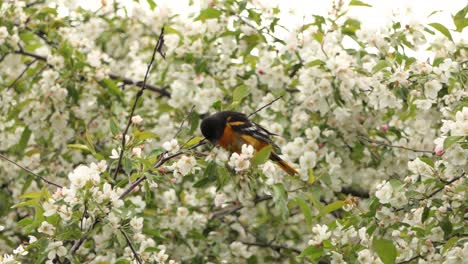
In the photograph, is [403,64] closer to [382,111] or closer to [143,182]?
[382,111]

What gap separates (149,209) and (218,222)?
1.52 feet

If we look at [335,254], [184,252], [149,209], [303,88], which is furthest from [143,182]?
[149,209]

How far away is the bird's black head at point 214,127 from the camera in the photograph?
151 inches

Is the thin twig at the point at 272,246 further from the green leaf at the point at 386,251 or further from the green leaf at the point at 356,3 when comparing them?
the green leaf at the point at 386,251

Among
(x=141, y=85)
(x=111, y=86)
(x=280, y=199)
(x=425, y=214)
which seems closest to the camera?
(x=280, y=199)

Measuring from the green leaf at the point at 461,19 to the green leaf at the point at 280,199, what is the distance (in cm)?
149

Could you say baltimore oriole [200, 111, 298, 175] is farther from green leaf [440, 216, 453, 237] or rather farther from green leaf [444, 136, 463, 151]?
green leaf [444, 136, 463, 151]

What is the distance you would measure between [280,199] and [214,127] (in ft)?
3.96

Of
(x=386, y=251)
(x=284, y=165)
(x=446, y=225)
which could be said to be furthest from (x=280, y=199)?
(x=284, y=165)

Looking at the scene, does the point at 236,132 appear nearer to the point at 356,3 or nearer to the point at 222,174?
the point at 356,3

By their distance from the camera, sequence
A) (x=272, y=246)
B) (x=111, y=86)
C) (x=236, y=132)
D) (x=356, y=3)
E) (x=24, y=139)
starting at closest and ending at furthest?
(x=356, y=3), (x=236, y=132), (x=24, y=139), (x=111, y=86), (x=272, y=246)

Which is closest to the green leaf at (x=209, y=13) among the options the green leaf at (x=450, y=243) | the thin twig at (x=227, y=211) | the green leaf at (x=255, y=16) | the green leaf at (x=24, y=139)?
the green leaf at (x=255, y=16)

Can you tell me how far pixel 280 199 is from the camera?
2.78m

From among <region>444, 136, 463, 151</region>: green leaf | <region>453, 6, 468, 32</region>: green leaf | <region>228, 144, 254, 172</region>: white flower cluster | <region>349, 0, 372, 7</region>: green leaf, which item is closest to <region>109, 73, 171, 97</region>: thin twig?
<region>349, 0, 372, 7</region>: green leaf
